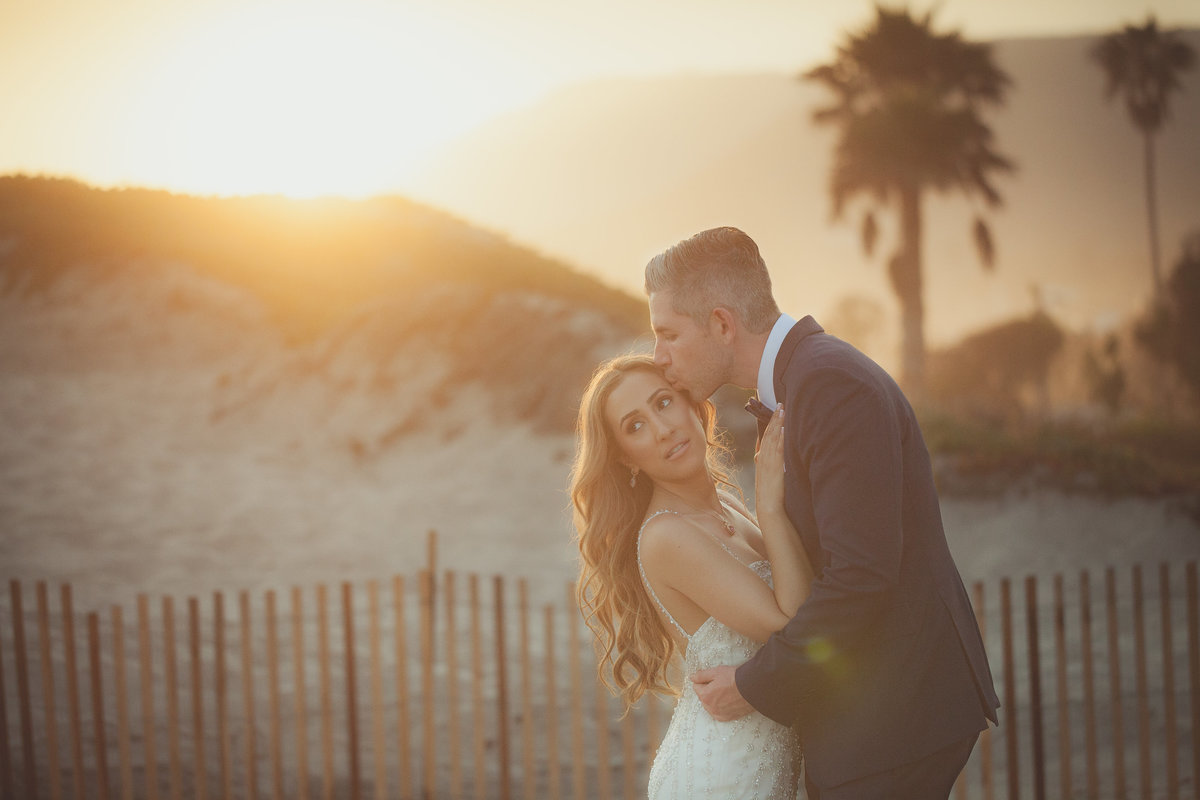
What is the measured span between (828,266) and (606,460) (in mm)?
171878

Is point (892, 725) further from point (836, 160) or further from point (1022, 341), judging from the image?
point (1022, 341)

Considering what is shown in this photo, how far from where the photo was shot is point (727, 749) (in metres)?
3.38

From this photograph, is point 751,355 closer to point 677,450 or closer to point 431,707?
point 677,450

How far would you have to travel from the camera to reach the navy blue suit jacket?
2715 mm

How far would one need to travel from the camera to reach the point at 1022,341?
5500 cm

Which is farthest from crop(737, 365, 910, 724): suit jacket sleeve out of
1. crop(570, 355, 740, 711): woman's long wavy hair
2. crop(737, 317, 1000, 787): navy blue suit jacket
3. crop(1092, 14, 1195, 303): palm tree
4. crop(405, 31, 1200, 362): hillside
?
crop(405, 31, 1200, 362): hillside

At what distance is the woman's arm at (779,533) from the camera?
303 centimetres

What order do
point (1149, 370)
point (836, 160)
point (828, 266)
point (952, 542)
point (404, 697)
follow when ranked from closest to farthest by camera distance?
point (404, 697), point (952, 542), point (836, 160), point (1149, 370), point (828, 266)

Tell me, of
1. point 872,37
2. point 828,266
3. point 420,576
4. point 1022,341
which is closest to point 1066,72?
point 828,266

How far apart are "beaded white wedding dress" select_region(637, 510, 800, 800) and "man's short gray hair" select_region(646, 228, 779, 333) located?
0.78 m

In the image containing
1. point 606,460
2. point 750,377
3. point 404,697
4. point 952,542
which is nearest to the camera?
point 750,377

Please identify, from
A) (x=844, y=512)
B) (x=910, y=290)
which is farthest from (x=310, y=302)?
(x=844, y=512)

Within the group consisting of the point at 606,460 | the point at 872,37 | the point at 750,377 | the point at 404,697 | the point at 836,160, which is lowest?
the point at 404,697

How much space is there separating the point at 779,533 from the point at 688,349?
668mm
